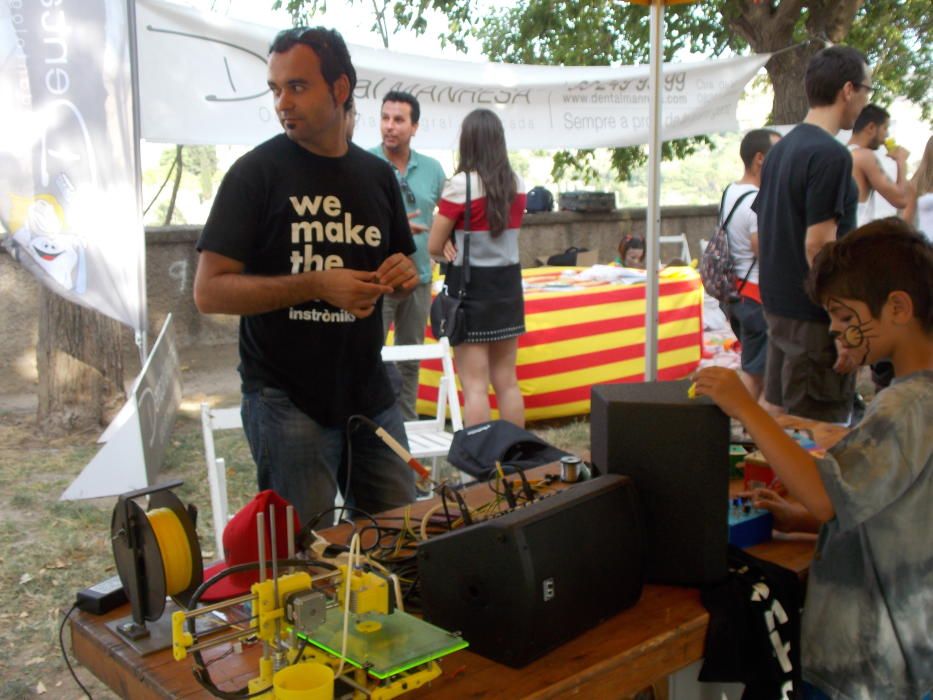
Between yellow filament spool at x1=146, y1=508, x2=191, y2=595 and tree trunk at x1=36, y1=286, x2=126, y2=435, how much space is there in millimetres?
4167

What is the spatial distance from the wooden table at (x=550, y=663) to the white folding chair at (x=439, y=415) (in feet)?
6.71

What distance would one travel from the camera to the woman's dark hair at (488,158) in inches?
149

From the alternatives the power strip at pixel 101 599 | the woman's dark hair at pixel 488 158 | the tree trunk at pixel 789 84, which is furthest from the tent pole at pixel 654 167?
the tree trunk at pixel 789 84

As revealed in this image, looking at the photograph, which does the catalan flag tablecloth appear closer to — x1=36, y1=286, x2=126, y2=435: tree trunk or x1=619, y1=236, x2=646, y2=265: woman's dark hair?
x1=36, y1=286, x2=126, y2=435: tree trunk

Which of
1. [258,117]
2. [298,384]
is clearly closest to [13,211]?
[258,117]

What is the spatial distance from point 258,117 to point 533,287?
6.27 feet

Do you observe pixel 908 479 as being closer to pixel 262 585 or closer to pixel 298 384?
pixel 262 585

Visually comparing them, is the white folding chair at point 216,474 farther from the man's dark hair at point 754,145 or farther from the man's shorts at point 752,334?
the man's dark hair at point 754,145

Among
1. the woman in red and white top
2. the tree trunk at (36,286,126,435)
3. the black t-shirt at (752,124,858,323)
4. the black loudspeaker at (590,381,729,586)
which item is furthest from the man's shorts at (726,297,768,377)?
the tree trunk at (36,286,126,435)

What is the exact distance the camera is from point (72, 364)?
204 inches

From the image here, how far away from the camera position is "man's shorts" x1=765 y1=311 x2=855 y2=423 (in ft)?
10.2

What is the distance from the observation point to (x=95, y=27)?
3.71 m

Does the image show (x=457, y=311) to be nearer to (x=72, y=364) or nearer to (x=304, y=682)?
(x=72, y=364)

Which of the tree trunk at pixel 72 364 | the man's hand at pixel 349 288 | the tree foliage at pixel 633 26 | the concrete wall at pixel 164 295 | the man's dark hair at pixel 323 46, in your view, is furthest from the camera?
the tree foliage at pixel 633 26
